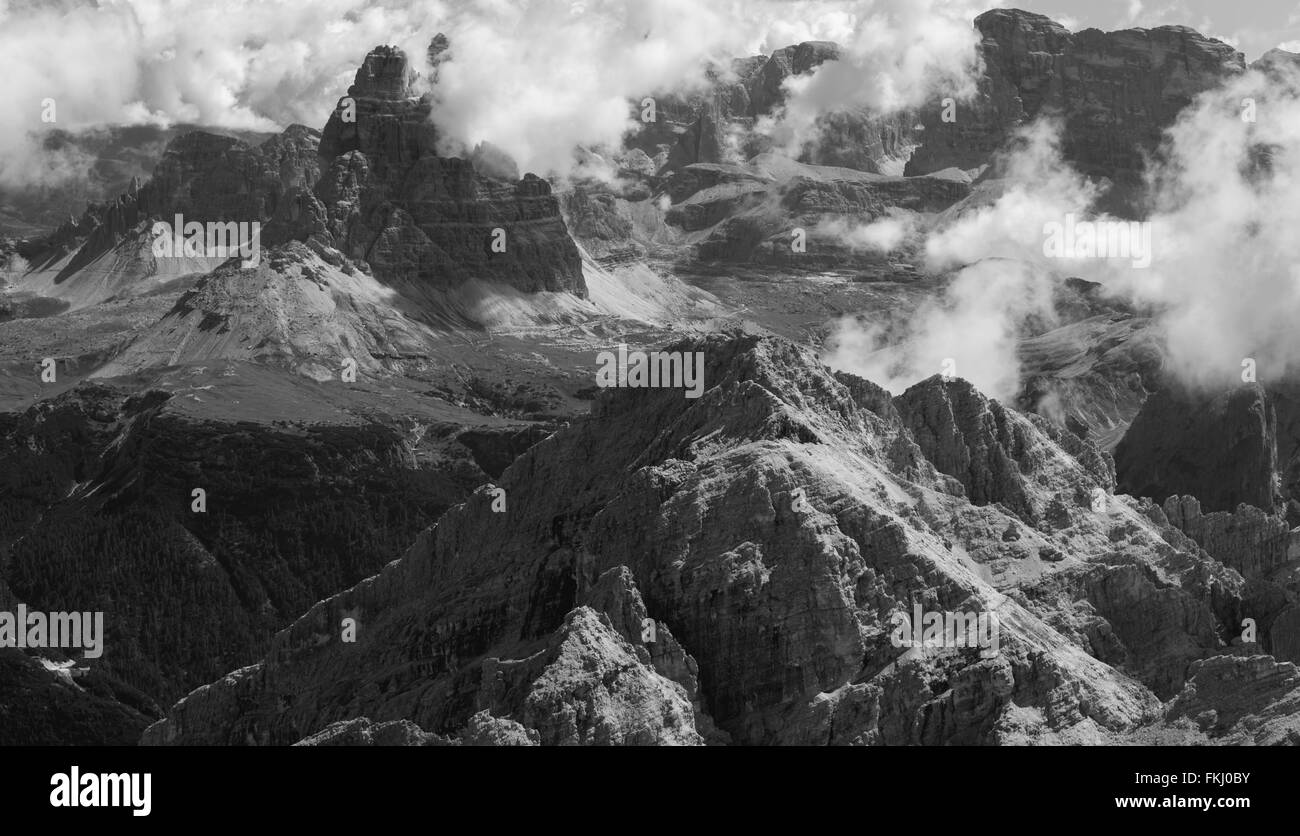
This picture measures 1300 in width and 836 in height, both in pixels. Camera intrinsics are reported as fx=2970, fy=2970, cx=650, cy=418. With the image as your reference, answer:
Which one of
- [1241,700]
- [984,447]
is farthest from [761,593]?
[984,447]

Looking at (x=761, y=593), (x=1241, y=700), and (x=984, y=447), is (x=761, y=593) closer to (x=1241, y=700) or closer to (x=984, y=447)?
(x=1241, y=700)

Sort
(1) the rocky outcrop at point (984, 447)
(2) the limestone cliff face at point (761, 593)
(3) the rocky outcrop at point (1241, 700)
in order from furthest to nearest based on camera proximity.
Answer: (1) the rocky outcrop at point (984, 447) < (2) the limestone cliff face at point (761, 593) < (3) the rocky outcrop at point (1241, 700)

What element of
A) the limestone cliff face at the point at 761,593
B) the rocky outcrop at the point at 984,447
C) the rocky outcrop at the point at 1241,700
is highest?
the rocky outcrop at the point at 984,447

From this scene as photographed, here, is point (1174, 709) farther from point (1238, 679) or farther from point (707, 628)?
point (707, 628)

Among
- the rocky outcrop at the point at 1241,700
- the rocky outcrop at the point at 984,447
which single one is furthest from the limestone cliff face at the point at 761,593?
the rocky outcrop at the point at 1241,700

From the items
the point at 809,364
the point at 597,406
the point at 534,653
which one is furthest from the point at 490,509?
the point at 534,653

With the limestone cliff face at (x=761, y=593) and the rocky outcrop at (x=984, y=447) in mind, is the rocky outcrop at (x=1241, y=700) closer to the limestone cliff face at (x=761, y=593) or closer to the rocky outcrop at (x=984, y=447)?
the limestone cliff face at (x=761, y=593)

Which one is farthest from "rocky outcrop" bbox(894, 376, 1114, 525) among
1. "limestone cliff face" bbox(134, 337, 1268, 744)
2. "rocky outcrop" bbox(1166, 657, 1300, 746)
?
"rocky outcrop" bbox(1166, 657, 1300, 746)

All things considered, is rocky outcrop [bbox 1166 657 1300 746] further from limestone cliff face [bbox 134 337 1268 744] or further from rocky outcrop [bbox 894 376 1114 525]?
rocky outcrop [bbox 894 376 1114 525]
